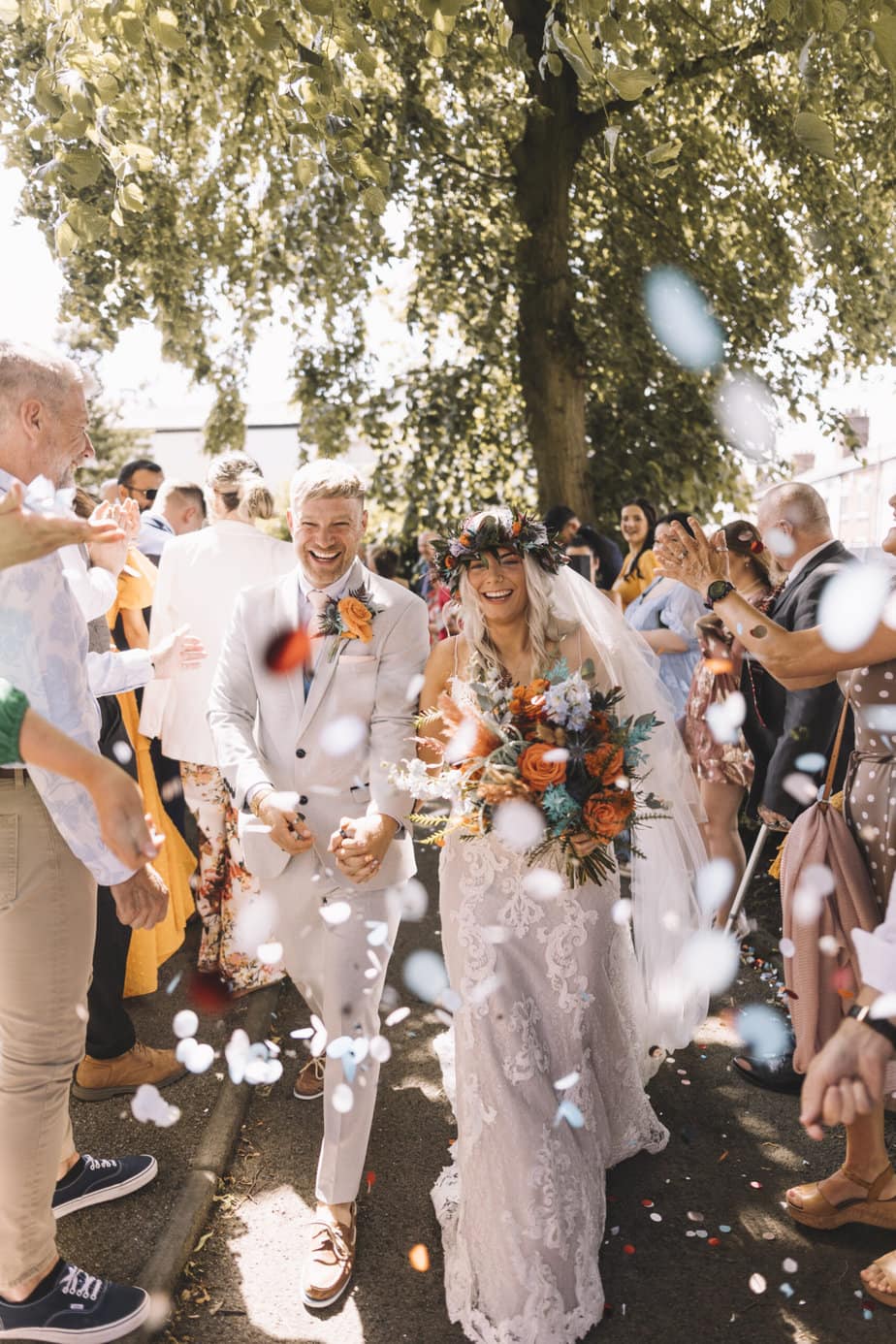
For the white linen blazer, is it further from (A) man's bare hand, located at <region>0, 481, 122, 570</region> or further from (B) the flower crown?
(A) man's bare hand, located at <region>0, 481, 122, 570</region>

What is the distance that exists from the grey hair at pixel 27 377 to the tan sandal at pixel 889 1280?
3.31 m

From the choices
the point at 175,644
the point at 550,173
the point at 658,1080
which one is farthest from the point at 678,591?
the point at 550,173

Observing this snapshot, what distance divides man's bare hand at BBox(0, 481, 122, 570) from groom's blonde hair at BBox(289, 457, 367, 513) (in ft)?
4.26

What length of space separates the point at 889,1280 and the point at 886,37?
11.2ft

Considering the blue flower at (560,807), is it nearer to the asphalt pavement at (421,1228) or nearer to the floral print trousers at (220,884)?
the asphalt pavement at (421,1228)

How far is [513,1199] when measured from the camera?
9.53 feet

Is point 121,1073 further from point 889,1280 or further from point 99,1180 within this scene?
point 889,1280

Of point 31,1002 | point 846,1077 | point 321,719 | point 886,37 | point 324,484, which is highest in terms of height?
point 886,37

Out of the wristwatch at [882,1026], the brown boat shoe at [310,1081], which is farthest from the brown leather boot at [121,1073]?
the wristwatch at [882,1026]

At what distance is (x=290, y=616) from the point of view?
3.51 meters

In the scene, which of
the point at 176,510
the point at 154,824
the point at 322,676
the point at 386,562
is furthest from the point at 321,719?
the point at 386,562

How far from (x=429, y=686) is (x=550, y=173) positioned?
7968 mm

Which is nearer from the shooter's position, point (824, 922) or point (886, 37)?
point (886, 37)

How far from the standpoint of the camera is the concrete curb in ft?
9.83
